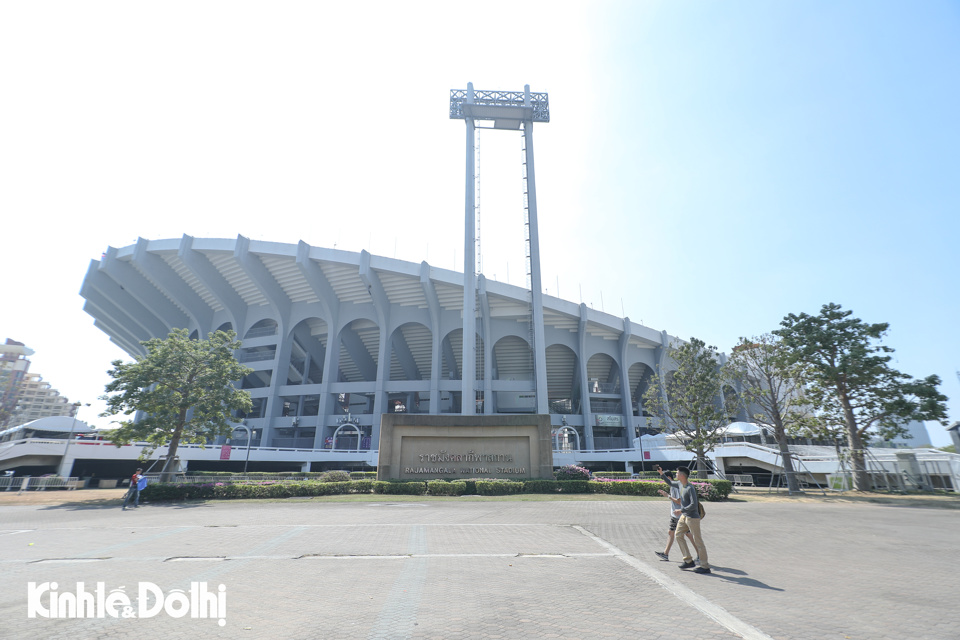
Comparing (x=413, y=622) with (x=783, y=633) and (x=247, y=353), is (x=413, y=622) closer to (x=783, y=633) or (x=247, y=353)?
(x=783, y=633)

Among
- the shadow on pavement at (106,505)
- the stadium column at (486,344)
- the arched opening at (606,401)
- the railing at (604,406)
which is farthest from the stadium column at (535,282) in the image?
the shadow on pavement at (106,505)

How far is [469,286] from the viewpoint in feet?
127

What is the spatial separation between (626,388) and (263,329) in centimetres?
4305

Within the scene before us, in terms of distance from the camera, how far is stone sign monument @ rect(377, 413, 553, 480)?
71.4 feet

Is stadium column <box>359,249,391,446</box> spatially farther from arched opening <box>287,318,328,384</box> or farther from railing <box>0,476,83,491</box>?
railing <box>0,476,83,491</box>

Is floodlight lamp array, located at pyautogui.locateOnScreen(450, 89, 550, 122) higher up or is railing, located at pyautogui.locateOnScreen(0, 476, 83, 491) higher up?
floodlight lamp array, located at pyautogui.locateOnScreen(450, 89, 550, 122)

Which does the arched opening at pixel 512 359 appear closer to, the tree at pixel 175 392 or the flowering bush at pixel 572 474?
the flowering bush at pixel 572 474

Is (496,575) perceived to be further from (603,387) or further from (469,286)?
(603,387)

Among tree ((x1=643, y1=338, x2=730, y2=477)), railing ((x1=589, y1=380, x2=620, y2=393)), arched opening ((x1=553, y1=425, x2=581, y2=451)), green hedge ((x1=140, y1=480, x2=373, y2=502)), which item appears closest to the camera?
green hedge ((x1=140, y1=480, x2=373, y2=502))

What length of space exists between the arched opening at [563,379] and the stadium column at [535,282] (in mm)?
9554

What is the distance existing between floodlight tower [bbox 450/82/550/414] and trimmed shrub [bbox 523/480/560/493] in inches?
712

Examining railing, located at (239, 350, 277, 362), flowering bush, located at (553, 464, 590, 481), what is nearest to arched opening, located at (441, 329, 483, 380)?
railing, located at (239, 350, 277, 362)

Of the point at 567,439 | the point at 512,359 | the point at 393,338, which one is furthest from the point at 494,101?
the point at 567,439

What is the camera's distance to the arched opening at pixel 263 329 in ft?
169
